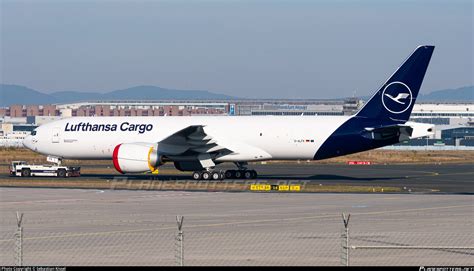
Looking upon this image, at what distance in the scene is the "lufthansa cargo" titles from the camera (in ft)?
205

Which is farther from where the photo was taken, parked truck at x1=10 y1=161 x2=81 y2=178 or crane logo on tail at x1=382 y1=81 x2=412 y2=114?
parked truck at x1=10 y1=161 x2=81 y2=178

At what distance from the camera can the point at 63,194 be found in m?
46.3

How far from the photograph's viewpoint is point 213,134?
61.1 meters

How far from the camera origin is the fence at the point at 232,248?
22328 millimetres

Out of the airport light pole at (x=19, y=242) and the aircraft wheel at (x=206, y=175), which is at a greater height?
the aircraft wheel at (x=206, y=175)

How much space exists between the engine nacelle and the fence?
27.0 metres

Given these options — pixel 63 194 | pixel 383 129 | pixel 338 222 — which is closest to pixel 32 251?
pixel 338 222

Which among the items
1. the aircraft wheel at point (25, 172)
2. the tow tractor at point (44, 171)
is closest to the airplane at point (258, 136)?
the tow tractor at point (44, 171)

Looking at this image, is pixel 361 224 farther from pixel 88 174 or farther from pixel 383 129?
pixel 88 174

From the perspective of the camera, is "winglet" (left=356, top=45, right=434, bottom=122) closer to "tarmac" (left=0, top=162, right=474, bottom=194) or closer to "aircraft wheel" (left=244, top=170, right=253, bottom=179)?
"tarmac" (left=0, top=162, right=474, bottom=194)

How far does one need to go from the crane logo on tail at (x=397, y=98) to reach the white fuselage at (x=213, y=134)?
9.14 feet

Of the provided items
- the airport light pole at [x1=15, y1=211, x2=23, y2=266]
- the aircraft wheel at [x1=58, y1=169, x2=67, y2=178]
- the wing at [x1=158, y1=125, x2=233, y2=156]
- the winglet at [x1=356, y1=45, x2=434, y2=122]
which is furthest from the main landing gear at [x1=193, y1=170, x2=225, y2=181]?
the airport light pole at [x1=15, y1=211, x2=23, y2=266]

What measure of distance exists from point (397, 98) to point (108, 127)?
1884cm

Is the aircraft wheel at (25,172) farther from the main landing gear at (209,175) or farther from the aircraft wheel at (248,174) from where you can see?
the aircraft wheel at (248,174)
